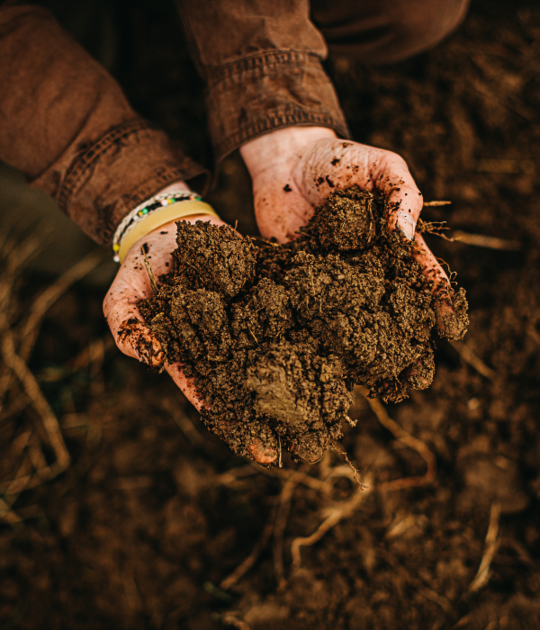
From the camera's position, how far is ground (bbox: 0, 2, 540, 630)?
176 centimetres

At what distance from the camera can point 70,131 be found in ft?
4.81

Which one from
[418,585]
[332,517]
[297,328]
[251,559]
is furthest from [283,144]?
[418,585]

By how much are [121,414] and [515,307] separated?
2076mm

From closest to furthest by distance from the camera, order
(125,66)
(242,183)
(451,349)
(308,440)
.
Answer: (308,440) < (451,349) < (242,183) < (125,66)

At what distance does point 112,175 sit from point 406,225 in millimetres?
1031

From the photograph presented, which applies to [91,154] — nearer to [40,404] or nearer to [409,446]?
[40,404]

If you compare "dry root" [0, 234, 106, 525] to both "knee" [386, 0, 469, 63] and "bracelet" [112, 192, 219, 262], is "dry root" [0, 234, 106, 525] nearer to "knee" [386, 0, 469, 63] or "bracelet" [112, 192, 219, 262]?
"bracelet" [112, 192, 219, 262]

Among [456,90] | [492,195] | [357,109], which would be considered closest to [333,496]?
[492,195]

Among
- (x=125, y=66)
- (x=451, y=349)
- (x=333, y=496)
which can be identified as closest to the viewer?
(x=333, y=496)

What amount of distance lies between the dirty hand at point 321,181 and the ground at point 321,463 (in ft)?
2.21

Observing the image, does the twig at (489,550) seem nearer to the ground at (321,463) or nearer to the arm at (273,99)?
the ground at (321,463)

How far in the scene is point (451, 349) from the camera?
6.66 ft

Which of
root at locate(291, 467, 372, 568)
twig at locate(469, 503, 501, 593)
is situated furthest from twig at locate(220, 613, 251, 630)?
twig at locate(469, 503, 501, 593)

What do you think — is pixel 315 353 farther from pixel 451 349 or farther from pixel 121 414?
pixel 121 414
